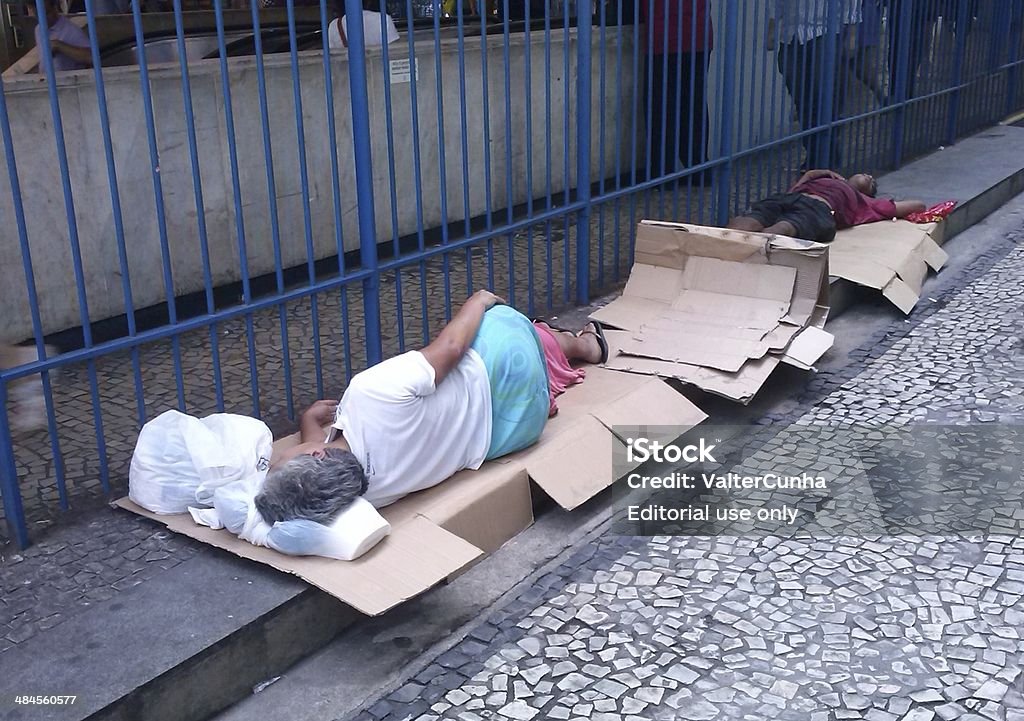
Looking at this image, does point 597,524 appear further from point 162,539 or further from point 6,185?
point 6,185

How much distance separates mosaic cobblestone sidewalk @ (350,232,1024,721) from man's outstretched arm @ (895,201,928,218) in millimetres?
3506

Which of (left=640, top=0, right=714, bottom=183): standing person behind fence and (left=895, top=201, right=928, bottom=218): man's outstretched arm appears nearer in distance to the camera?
(left=640, top=0, right=714, bottom=183): standing person behind fence

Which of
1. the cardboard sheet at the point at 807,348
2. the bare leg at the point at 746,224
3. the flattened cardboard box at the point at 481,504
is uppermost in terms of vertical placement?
the bare leg at the point at 746,224

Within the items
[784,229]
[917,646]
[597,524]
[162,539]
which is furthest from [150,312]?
[917,646]

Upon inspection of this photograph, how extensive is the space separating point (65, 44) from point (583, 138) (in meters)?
2.34

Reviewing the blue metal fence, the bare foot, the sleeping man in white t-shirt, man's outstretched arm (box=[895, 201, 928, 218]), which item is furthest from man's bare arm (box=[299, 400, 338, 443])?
man's outstretched arm (box=[895, 201, 928, 218])

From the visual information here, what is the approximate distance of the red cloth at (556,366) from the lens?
400cm

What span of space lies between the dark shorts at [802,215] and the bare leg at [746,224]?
0.08 metres

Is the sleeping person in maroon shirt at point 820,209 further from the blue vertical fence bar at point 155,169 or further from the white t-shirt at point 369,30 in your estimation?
the blue vertical fence bar at point 155,169

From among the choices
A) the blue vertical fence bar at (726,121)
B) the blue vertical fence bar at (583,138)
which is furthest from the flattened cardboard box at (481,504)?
the blue vertical fence bar at (726,121)

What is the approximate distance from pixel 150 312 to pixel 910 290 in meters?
3.80

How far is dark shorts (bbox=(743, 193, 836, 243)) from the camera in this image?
18.3 ft

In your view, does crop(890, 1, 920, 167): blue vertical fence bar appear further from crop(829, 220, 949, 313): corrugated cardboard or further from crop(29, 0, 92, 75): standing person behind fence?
crop(29, 0, 92, 75): standing person behind fence

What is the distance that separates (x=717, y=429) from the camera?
13.5ft
